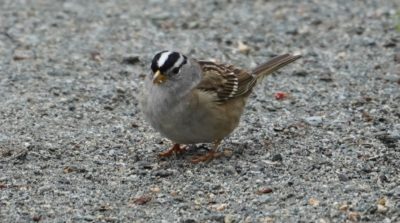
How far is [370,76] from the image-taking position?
31.4ft

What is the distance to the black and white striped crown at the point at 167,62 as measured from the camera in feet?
22.7

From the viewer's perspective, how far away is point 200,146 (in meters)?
7.87

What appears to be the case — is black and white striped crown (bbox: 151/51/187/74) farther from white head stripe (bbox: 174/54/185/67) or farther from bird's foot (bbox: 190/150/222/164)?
bird's foot (bbox: 190/150/222/164)

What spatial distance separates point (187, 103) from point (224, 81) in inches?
22.1

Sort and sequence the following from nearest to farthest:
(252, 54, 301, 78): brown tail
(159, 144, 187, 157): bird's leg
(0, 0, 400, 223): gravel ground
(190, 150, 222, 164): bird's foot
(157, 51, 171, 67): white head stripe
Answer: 1. (0, 0, 400, 223): gravel ground
2. (157, 51, 171, 67): white head stripe
3. (190, 150, 222, 164): bird's foot
4. (159, 144, 187, 157): bird's leg
5. (252, 54, 301, 78): brown tail

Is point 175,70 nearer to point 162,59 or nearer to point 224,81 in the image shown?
point 162,59

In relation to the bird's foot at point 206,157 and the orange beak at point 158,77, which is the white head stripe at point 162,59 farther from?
the bird's foot at point 206,157

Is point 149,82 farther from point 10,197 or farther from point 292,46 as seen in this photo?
point 292,46

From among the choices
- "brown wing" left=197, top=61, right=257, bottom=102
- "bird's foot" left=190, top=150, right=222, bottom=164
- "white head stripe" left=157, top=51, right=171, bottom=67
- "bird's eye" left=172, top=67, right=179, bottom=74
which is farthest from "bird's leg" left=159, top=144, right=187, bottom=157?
"white head stripe" left=157, top=51, right=171, bottom=67

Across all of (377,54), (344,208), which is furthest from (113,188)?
(377,54)

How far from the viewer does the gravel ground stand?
646 centimetres

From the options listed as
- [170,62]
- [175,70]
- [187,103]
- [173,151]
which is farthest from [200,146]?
[170,62]

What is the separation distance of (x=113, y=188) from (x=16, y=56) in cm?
355

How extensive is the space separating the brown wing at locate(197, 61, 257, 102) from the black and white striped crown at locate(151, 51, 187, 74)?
244 mm
